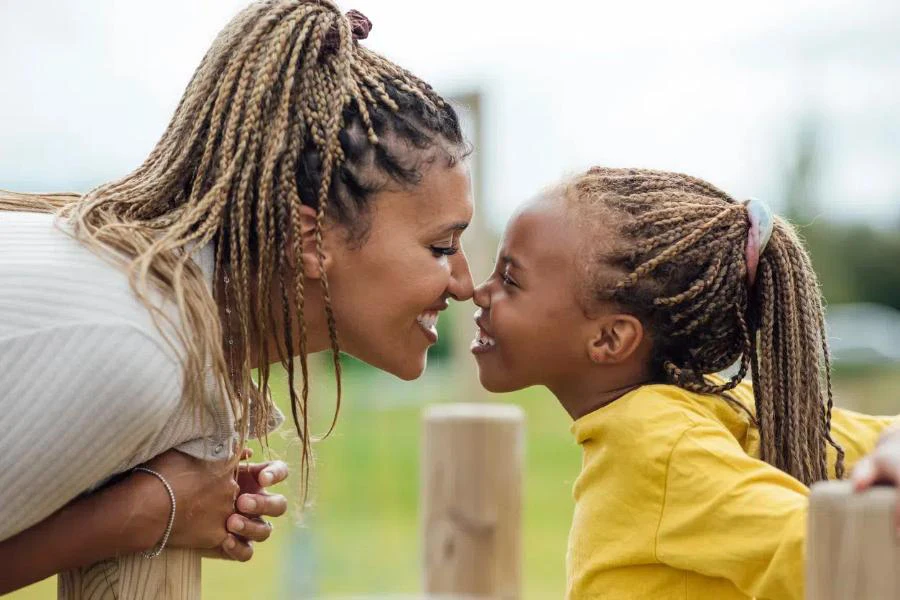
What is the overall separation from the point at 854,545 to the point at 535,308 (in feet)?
3.77

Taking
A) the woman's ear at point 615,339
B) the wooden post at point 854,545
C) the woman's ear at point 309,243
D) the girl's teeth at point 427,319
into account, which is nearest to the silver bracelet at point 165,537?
the woman's ear at point 309,243

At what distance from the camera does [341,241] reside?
7.50 ft

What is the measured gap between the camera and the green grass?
23.1ft

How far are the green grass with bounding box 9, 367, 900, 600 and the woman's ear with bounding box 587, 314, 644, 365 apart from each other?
12.3 feet

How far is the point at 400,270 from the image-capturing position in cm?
234

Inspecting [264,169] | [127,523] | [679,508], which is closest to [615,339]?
[679,508]

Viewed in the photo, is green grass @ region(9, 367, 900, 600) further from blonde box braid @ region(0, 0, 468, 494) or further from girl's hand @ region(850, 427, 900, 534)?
girl's hand @ region(850, 427, 900, 534)

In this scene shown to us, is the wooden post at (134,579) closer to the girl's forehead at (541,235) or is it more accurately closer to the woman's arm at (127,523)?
the woman's arm at (127,523)

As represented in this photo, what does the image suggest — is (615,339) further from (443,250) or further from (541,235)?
(443,250)

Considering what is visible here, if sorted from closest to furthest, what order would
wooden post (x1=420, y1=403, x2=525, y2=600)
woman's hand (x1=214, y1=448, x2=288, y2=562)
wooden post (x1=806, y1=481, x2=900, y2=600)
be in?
wooden post (x1=806, y1=481, x2=900, y2=600) < woman's hand (x1=214, y1=448, x2=288, y2=562) < wooden post (x1=420, y1=403, x2=525, y2=600)

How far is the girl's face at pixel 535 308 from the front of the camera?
7.89 ft

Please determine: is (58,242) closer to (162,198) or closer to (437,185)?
(162,198)

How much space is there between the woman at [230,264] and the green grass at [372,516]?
3728mm

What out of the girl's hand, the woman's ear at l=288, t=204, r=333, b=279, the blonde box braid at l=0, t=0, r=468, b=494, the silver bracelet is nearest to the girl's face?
the blonde box braid at l=0, t=0, r=468, b=494
